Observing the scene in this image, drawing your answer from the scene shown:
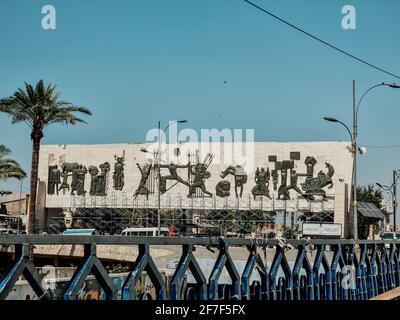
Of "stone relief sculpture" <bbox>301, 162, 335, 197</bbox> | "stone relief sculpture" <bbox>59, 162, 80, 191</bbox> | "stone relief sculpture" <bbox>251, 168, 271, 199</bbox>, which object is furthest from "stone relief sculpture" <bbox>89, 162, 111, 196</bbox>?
"stone relief sculpture" <bbox>301, 162, 335, 197</bbox>

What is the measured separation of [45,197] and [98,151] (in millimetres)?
7877

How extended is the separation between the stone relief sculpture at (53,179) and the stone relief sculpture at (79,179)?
195 centimetres

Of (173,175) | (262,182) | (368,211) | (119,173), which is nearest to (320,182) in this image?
(368,211)

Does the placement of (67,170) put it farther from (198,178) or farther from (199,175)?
(199,175)

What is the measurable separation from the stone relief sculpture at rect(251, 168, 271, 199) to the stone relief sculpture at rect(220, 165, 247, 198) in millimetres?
1230

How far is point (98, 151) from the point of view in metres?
64.5

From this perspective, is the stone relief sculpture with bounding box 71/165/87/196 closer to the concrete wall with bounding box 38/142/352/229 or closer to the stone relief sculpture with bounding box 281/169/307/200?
the concrete wall with bounding box 38/142/352/229

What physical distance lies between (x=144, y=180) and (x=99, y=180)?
5027 millimetres

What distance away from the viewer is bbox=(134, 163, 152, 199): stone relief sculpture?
62469 millimetres

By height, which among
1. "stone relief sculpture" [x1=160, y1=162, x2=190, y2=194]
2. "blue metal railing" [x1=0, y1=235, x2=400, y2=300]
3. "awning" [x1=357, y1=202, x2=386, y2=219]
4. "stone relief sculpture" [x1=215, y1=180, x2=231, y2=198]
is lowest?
"awning" [x1=357, y1=202, x2=386, y2=219]

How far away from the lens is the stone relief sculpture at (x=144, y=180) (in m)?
62.5

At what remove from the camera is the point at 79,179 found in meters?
64.5
